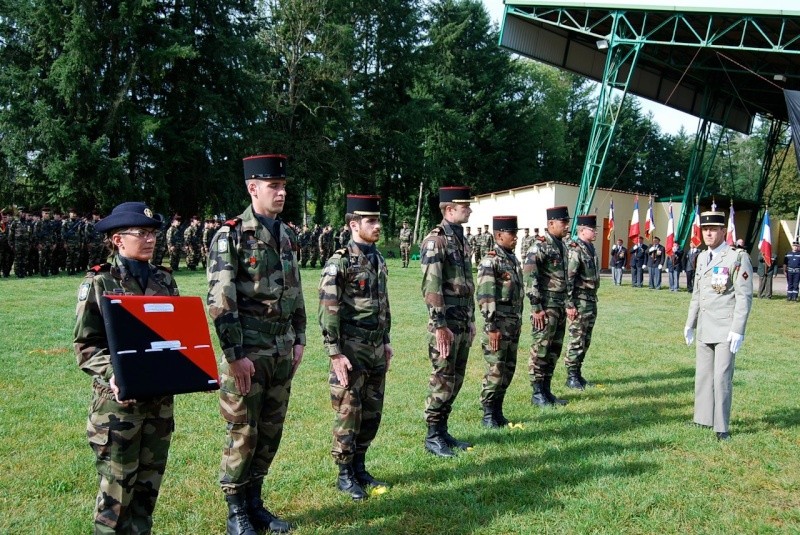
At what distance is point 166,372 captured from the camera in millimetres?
3045

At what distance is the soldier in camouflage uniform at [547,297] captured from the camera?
742cm

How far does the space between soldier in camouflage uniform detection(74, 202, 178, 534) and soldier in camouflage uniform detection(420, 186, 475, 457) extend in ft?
8.85

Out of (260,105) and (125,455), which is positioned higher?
(260,105)

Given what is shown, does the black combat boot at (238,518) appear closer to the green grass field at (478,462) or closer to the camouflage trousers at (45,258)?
the green grass field at (478,462)

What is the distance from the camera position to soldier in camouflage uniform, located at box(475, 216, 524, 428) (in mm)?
6371

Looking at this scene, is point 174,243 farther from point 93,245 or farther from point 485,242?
point 485,242

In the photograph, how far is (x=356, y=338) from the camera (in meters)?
4.75

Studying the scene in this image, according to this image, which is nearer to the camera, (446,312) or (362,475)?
(362,475)

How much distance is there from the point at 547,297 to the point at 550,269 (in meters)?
0.34

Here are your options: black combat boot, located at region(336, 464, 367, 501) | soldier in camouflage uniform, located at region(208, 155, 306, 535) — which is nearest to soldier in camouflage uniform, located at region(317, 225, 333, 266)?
black combat boot, located at region(336, 464, 367, 501)

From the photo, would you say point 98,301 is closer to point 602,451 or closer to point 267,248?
point 267,248

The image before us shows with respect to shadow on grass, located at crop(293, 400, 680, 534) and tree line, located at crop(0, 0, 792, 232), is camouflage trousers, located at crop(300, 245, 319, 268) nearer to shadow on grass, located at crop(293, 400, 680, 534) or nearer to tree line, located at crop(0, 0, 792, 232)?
tree line, located at crop(0, 0, 792, 232)

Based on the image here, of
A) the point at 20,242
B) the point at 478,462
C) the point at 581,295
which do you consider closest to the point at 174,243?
the point at 20,242

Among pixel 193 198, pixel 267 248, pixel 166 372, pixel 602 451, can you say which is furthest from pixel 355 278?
pixel 193 198
